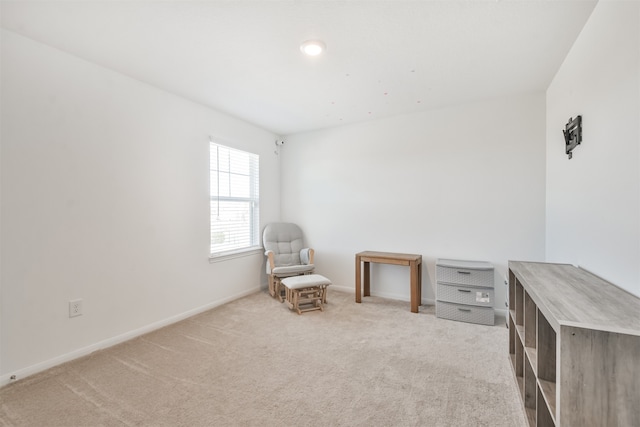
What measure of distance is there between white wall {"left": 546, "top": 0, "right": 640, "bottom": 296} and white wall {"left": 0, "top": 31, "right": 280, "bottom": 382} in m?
3.50

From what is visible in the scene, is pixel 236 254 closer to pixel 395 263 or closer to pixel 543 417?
pixel 395 263

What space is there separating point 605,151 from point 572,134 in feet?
1.88

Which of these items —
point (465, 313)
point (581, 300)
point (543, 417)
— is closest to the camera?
point (581, 300)

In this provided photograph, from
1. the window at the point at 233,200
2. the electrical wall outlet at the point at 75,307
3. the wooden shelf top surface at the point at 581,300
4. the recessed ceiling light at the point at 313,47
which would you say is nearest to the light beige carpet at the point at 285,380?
the electrical wall outlet at the point at 75,307

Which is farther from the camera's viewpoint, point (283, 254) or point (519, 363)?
point (283, 254)

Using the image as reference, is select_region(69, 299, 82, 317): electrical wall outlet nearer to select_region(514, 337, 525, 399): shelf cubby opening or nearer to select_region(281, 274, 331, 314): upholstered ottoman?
select_region(281, 274, 331, 314): upholstered ottoman

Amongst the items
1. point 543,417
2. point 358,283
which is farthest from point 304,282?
point 543,417

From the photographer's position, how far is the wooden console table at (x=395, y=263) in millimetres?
3321

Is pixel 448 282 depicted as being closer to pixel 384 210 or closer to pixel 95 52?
pixel 384 210

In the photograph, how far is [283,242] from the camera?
14.1 ft

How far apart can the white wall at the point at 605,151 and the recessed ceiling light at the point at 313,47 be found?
169 cm

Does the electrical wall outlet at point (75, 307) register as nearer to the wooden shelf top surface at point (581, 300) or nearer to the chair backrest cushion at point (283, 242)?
the chair backrest cushion at point (283, 242)

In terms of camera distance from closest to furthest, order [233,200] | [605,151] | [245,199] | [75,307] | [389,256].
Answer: [605,151]
[75,307]
[389,256]
[233,200]
[245,199]

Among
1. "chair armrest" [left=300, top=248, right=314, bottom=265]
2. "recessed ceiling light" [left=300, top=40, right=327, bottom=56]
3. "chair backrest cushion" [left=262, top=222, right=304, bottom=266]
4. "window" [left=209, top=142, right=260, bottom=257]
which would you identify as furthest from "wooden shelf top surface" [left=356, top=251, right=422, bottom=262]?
"recessed ceiling light" [left=300, top=40, right=327, bottom=56]
